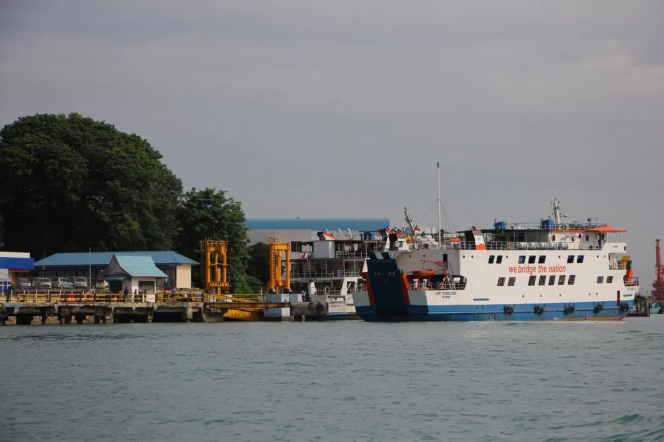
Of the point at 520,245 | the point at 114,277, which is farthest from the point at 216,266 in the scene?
the point at 520,245

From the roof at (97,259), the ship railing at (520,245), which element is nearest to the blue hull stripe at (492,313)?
the ship railing at (520,245)

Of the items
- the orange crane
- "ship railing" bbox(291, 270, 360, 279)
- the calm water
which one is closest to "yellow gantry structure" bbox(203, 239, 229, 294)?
"ship railing" bbox(291, 270, 360, 279)

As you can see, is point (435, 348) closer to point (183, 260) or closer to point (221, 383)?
point (221, 383)

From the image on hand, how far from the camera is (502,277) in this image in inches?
2461

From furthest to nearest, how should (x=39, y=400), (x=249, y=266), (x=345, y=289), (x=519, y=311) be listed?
(x=249, y=266), (x=345, y=289), (x=519, y=311), (x=39, y=400)

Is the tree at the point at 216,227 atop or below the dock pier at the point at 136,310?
atop

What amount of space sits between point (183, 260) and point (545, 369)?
42.0 meters

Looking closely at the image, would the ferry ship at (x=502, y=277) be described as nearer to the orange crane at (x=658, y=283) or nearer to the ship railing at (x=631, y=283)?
the ship railing at (x=631, y=283)

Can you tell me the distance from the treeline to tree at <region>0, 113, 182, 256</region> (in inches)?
3.0

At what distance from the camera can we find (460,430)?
22656 millimetres

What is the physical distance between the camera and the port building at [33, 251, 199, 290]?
70.2 meters

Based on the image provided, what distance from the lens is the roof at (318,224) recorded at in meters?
104

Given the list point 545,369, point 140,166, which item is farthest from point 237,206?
point 545,369

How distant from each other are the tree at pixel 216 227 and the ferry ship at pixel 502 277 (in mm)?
17055
